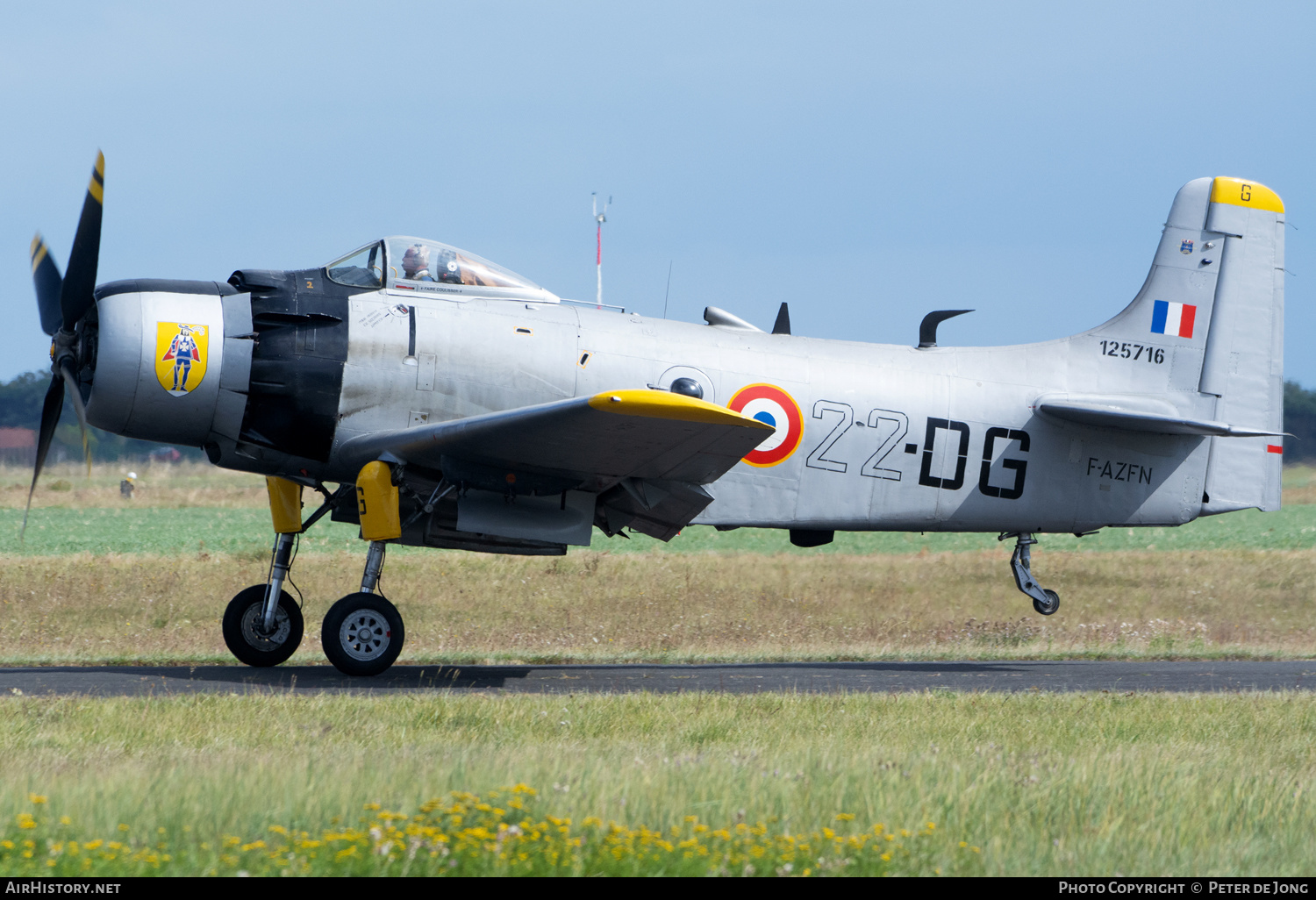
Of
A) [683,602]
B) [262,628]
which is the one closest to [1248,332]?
[683,602]

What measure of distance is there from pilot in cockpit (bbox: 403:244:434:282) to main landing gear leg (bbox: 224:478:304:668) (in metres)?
2.40

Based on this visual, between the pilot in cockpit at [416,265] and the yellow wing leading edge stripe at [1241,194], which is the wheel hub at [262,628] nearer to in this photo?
the pilot in cockpit at [416,265]

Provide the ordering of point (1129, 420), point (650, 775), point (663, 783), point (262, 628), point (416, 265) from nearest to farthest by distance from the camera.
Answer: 1. point (663, 783)
2. point (650, 775)
3. point (416, 265)
4. point (262, 628)
5. point (1129, 420)

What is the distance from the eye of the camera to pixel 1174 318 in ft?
45.0

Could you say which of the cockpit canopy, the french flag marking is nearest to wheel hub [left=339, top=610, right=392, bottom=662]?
the cockpit canopy

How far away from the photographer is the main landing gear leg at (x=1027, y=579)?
503 inches

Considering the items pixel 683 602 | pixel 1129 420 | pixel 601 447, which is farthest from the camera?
pixel 683 602

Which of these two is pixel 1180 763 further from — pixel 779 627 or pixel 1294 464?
pixel 1294 464

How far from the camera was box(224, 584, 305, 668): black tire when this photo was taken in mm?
11461

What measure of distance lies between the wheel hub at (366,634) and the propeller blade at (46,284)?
4002mm

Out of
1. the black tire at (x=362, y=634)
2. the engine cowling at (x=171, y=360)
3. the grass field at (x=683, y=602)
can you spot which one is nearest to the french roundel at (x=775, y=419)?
the grass field at (x=683, y=602)

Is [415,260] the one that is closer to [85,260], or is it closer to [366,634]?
[85,260]

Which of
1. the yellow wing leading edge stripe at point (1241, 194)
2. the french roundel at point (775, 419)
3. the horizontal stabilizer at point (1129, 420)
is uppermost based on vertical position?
the yellow wing leading edge stripe at point (1241, 194)

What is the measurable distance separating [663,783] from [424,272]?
6.80 metres
